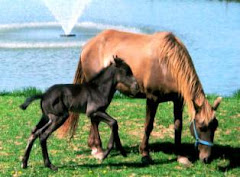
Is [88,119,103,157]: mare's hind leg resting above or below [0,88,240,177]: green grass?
above

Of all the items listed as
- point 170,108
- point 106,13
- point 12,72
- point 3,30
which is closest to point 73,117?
point 170,108

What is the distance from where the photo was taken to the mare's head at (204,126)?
6.81 meters

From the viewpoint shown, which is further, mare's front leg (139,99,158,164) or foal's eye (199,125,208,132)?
mare's front leg (139,99,158,164)

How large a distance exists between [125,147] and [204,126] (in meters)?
1.87

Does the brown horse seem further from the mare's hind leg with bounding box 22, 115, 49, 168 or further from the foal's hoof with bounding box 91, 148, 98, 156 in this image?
the mare's hind leg with bounding box 22, 115, 49, 168

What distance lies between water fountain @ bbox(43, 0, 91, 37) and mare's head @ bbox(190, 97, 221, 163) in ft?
48.6

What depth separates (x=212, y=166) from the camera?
7371mm

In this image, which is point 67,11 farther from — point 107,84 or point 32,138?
point 32,138

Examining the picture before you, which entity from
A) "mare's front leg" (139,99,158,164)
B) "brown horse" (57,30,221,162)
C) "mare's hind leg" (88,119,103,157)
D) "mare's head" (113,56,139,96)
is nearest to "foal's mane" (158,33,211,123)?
"brown horse" (57,30,221,162)

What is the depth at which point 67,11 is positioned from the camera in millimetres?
27000

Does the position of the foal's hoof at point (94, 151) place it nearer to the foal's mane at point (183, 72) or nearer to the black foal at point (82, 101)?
the black foal at point (82, 101)

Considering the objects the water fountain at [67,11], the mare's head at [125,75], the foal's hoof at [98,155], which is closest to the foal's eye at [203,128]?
the mare's head at [125,75]

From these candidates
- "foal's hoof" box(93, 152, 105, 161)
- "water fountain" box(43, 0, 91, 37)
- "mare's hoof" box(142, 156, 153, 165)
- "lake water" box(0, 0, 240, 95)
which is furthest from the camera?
"water fountain" box(43, 0, 91, 37)

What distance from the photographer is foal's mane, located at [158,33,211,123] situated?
273 inches
